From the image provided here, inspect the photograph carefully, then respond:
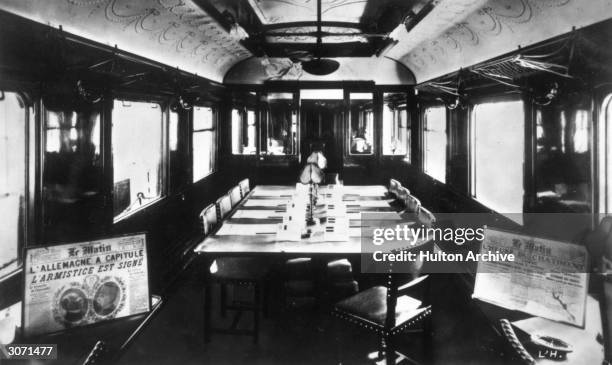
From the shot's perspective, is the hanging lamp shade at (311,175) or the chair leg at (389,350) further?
the hanging lamp shade at (311,175)

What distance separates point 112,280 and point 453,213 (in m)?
4.80

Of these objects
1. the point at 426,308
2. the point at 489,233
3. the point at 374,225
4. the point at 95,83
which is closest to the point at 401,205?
the point at 374,225

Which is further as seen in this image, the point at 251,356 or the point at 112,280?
the point at 251,356

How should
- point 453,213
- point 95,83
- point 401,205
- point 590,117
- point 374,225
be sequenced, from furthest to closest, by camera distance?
point 453,213, point 401,205, point 374,225, point 95,83, point 590,117

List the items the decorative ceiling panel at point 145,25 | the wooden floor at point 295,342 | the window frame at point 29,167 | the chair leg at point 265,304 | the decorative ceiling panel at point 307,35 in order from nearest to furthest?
1. the window frame at point 29,167
2. the decorative ceiling panel at point 145,25
3. the wooden floor at point 295,342
4. the decorative ceiling panel at point 307,35
5. the chair leg at point 265,304

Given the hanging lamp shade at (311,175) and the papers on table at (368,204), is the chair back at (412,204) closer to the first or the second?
the papers on table at (368,204)

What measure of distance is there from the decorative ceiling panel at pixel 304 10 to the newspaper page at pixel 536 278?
10.7 feet

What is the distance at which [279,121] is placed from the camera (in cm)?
805

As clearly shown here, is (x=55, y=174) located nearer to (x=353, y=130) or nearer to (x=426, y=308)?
(x=426, y=308)

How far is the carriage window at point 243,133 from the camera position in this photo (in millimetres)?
8094

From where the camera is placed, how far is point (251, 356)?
11.1 feet

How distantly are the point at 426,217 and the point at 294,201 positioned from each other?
5.99 ft

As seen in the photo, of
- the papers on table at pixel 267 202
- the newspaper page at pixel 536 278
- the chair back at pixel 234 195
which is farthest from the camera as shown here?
the chair back at pixel 234 195

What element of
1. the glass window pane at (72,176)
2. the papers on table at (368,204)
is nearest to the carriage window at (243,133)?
the papers on table at (368,204)
